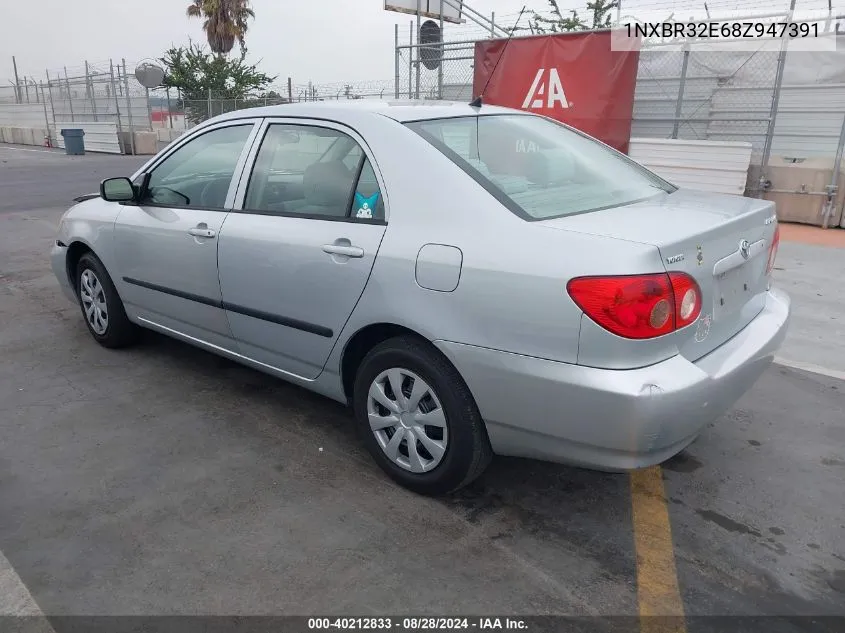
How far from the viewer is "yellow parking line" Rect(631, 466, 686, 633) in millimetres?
2303

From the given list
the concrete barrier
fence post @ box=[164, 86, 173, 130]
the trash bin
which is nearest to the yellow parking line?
fence post @ box=[164, 86, 173, 130]

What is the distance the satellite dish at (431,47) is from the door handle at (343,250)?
366 inches

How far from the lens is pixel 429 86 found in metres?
12.0

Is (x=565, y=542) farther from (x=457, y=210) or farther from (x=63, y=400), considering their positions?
(x=63, y=400)

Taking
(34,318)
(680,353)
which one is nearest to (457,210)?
(680,353)

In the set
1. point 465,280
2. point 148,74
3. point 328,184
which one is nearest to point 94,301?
point 328,184

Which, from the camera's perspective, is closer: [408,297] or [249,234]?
[408,297]

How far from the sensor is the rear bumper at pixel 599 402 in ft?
7.58

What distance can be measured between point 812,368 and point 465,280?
3048mm

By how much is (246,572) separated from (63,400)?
2.08 m

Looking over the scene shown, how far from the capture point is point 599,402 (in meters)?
2.32

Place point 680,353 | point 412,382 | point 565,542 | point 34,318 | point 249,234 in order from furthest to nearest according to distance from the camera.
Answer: point 34,318 → point 249,234 → point 412,382 → point 565,542 → point 680,353

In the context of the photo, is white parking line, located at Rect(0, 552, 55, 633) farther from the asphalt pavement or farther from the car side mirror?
the car side mirror

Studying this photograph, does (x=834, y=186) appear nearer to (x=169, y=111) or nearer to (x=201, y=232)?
(x=201, y=232)
